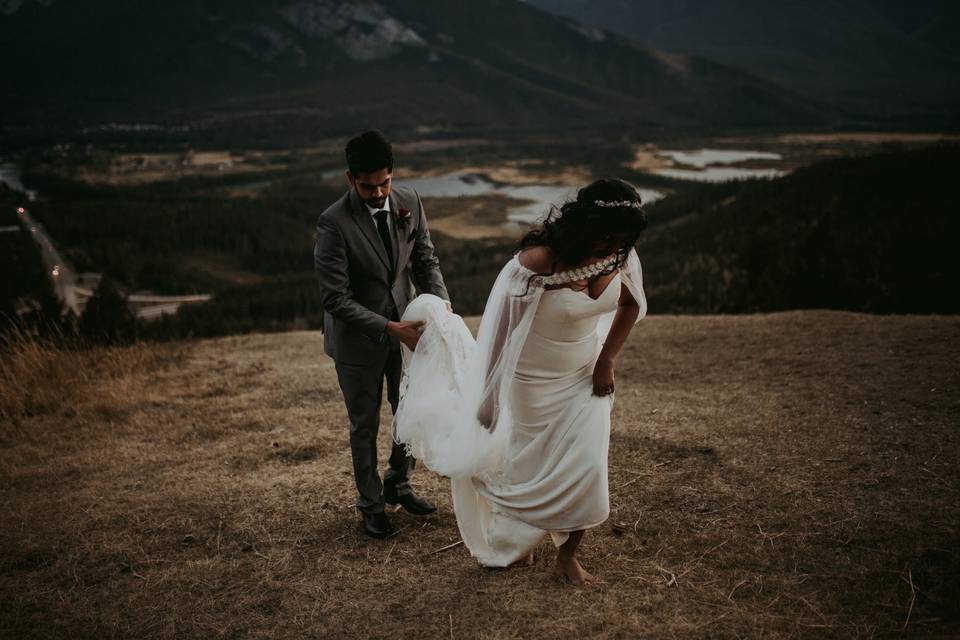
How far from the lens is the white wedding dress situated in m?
4.21

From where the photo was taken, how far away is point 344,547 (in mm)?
5211

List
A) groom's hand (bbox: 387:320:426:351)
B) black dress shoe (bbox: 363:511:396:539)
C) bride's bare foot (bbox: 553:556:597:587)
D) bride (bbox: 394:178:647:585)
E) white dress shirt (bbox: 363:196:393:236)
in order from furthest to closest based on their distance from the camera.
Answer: black dress shoe (bbox: 363:511:396:539)
white dress shirt (bbox: 363:196:393:236)
groom's hand (bbox: 387:320:426:351)
bride's bare foot (bbox: 553:556:597:587)
bride (bbox: 394:178:647:585)

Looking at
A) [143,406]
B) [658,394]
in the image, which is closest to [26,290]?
[143,406]

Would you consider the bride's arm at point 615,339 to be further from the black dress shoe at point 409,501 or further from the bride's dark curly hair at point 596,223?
the black dress shoe at point 409,501

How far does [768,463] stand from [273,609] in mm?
4423

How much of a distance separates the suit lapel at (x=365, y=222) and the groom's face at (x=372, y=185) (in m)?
0.06

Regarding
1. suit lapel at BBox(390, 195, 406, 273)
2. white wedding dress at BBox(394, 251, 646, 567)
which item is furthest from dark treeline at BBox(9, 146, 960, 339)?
suit lapel at BBox(390, 195, 406, 273)

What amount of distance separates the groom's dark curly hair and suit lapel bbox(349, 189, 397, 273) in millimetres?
269

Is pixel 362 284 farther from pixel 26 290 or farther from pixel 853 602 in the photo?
pixel 26 290

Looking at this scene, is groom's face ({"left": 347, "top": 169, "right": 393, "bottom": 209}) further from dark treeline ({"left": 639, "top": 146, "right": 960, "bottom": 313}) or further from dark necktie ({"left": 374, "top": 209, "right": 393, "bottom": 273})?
dark treeline ({"left": 639, "top": 146, "right": 960, "bottom": 313})

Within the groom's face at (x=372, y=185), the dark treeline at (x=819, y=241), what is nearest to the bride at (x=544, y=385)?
the groom's face at (x=372, y=185)

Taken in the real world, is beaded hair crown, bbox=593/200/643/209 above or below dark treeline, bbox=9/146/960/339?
above

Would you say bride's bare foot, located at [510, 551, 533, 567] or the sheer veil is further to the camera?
bride's bare foot, located at [510, 551, 533, 567]

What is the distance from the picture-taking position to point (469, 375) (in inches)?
176
